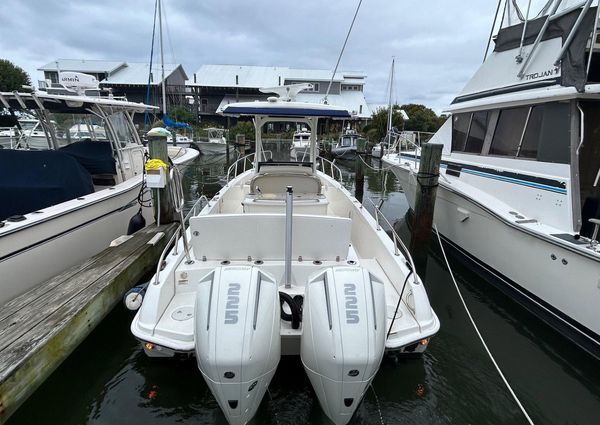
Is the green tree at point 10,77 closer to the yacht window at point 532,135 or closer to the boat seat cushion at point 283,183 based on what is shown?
the boat seat cushion at point 283,183

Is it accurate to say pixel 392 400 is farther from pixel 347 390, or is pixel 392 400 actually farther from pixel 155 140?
pixel 155 140

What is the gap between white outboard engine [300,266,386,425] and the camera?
2207 mm

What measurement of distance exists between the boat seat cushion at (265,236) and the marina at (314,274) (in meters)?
0.01

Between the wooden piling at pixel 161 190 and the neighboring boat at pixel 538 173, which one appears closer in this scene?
the neighboring boat at pixel 538 173

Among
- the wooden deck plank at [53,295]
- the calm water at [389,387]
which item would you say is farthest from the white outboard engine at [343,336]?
the wooden deck plank at [53,295]

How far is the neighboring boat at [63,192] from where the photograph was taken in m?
4.17

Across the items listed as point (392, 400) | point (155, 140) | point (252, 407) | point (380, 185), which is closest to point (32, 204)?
point (155, 140)

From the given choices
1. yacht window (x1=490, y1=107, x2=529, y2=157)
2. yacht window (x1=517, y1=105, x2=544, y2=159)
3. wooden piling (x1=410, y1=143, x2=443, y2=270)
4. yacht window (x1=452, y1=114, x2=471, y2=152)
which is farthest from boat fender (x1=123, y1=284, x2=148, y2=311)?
yacht window (x1=452, y1=114, x2=471, y2=152)

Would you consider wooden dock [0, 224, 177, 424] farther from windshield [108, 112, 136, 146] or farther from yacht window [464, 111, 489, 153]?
yacht window [464, 111, 489, 153]

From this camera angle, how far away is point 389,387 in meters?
3.36

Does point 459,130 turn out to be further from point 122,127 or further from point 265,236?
point 122,127

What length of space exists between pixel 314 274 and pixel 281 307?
45 cm

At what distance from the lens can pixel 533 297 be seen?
4.47 meters

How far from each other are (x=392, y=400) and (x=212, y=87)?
38052mm
